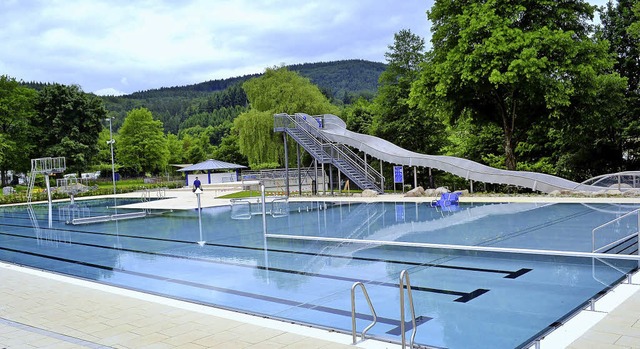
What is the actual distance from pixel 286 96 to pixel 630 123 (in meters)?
22.7

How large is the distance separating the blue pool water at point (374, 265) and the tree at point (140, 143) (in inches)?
1601

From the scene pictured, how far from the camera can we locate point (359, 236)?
12.6m

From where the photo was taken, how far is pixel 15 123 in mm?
43875

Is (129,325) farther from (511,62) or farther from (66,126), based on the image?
(66,126)

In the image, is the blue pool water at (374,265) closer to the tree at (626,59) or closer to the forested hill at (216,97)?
the tree at (626,59)

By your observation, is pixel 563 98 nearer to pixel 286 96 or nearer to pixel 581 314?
pixel 581 314

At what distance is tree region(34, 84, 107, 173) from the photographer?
4612 cm

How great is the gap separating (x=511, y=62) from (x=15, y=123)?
4095cm

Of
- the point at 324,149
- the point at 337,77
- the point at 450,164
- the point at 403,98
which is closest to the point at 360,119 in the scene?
the point at 403,98

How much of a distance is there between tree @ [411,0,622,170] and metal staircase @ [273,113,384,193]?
441cm

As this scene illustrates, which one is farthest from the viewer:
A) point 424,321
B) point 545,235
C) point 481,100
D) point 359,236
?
point 481,100

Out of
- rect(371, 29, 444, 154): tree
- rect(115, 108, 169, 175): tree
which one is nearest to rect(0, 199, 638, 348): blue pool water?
rect(371, 29, 444, 154): tree

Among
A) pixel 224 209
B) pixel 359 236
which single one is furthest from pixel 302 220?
pixel 224 209

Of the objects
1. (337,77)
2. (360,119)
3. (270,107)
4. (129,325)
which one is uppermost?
(337,77)
